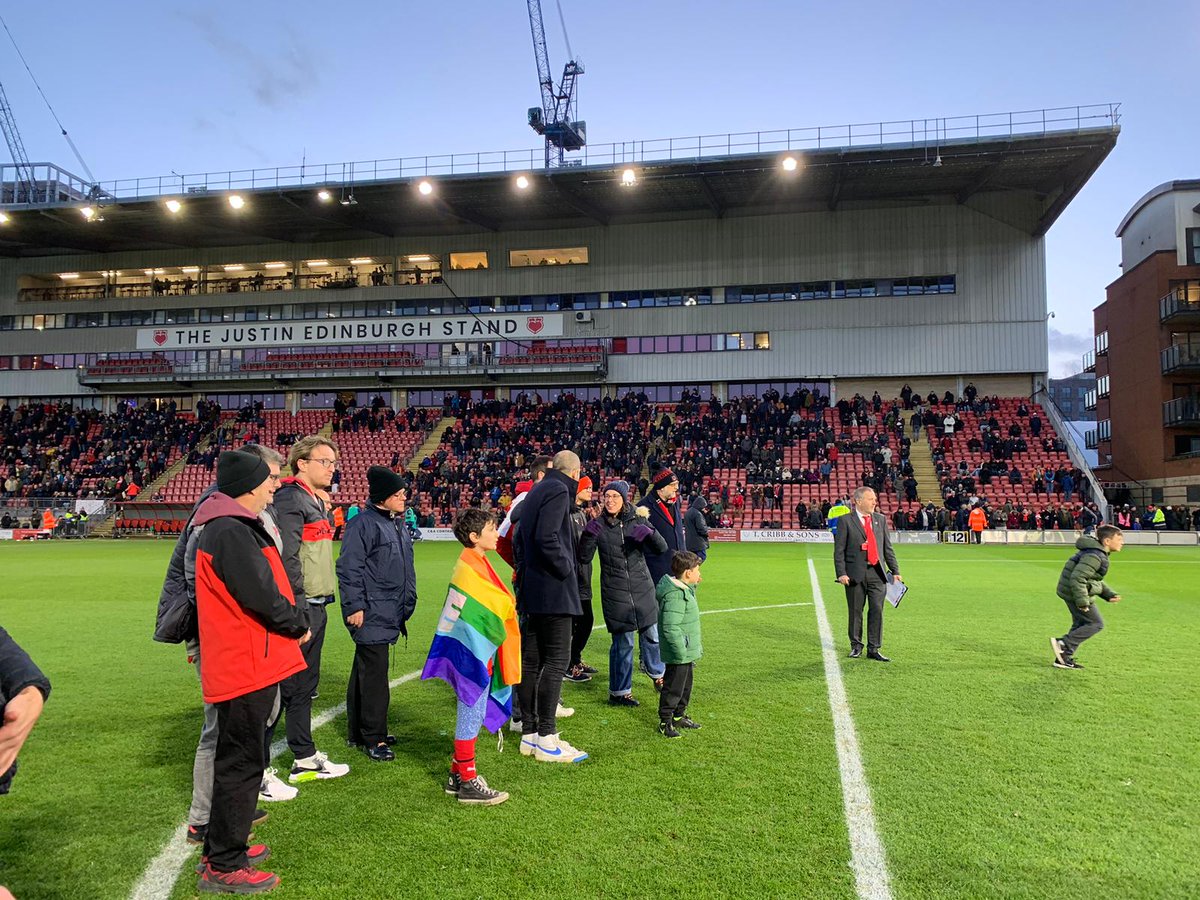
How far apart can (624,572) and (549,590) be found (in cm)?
130

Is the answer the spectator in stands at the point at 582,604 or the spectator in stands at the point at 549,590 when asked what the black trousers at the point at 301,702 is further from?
the spectator in stands at the point at 582,604

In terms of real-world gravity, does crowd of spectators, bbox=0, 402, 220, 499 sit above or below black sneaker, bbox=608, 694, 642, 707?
above

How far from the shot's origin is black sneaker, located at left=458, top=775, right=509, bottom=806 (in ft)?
14.2

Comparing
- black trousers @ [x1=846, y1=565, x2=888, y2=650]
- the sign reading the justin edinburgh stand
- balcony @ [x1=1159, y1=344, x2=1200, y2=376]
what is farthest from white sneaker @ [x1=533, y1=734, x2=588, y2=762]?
balcony @ [x1=1159, y1=344, x2=1200, y2=376]

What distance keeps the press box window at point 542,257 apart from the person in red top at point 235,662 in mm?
38979

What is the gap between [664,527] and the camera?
23.8ft

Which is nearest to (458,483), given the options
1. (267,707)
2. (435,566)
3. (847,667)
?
(435,566)

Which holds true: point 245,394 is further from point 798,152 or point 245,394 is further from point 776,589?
point 776,589

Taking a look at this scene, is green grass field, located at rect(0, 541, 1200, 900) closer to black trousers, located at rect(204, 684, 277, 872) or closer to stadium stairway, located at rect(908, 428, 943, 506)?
black trousers, located at rect(204, 684, 277, 872)

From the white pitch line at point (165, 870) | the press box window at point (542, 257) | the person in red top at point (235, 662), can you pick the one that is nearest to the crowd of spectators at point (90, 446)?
the press box window at point (542, 257)

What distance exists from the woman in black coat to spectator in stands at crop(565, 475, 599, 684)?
0.19 m

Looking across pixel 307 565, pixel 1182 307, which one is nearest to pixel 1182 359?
pixel 1182 307

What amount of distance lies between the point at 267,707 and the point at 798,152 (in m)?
32.8

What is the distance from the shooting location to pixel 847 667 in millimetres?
7820
